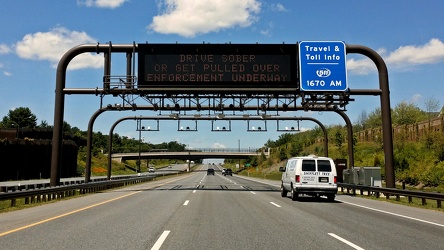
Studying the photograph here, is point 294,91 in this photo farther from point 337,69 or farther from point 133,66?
point 133,66

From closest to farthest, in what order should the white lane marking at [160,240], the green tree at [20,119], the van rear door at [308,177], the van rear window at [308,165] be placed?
the white lane marking at [160,240] < the van rear door at [308,177] < the van rear window at [308,165] < the green tree at [20,119]

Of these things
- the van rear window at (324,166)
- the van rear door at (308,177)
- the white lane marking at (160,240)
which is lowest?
the white lane marking at (160,240)

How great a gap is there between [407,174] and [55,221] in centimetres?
3353

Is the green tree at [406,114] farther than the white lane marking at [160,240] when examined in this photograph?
Yes

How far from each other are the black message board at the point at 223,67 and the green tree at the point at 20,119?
104 meters

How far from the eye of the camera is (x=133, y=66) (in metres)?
24.0

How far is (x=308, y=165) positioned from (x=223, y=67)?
7919mm

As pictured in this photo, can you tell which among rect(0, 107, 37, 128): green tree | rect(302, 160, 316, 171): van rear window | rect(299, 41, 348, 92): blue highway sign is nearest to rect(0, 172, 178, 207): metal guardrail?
rect(302, 160, 316, 171): van rear window

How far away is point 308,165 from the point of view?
1902 centimetres

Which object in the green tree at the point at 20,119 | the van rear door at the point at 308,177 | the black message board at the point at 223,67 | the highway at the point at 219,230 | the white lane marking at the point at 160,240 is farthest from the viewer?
the green tree at the point at 20,119

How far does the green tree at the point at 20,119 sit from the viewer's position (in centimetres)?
11338

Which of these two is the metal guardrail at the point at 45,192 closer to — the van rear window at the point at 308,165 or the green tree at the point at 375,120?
A: the van rear window at the point at 308,165

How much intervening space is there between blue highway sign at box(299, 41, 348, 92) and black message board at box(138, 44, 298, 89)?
2.13 feet

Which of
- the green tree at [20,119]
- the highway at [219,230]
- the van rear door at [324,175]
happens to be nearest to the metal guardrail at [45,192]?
the highway at [219,230]
